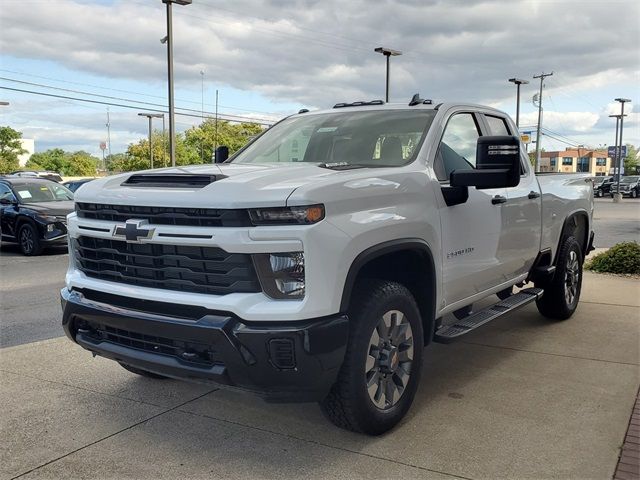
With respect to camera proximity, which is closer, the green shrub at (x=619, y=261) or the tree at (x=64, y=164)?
the green shrub at (x=619, y=261)

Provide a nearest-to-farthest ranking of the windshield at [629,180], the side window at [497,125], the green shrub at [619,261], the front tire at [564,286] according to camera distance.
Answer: the side window at [497,125] < the front tire at [564,286] < the green shrub at [619,261] < the windshield at [629,180]

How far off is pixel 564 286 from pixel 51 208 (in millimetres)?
10646

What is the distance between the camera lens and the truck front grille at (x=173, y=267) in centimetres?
303

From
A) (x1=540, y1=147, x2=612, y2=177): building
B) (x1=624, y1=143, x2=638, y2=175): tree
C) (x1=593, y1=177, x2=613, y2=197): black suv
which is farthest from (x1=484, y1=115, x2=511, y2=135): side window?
(x1=540, y1=147, x2=612, y2=177): building

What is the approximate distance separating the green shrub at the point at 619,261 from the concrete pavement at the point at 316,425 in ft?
14.7

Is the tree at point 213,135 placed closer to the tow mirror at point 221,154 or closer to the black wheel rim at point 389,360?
the tow mirror at point 221,154

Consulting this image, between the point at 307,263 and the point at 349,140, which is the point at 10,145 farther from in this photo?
the point at 307,263

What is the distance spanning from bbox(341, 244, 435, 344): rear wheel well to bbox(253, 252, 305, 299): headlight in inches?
20.8

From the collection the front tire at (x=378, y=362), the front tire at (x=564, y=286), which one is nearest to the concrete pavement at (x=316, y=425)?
the front tire at (x=378, y=362)

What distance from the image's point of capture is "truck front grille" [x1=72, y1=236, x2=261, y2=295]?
3.03m

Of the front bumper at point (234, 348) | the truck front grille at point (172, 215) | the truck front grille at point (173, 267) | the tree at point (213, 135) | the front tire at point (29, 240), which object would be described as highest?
the tree at point (213, 135)

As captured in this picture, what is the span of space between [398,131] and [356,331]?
1.73 metres

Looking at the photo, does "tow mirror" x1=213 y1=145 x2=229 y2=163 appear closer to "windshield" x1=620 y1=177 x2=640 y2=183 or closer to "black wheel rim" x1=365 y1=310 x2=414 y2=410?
"black wheel rim" x1=365 y1=310 x2=414 y2=410

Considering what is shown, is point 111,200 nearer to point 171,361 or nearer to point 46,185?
point 171,361
